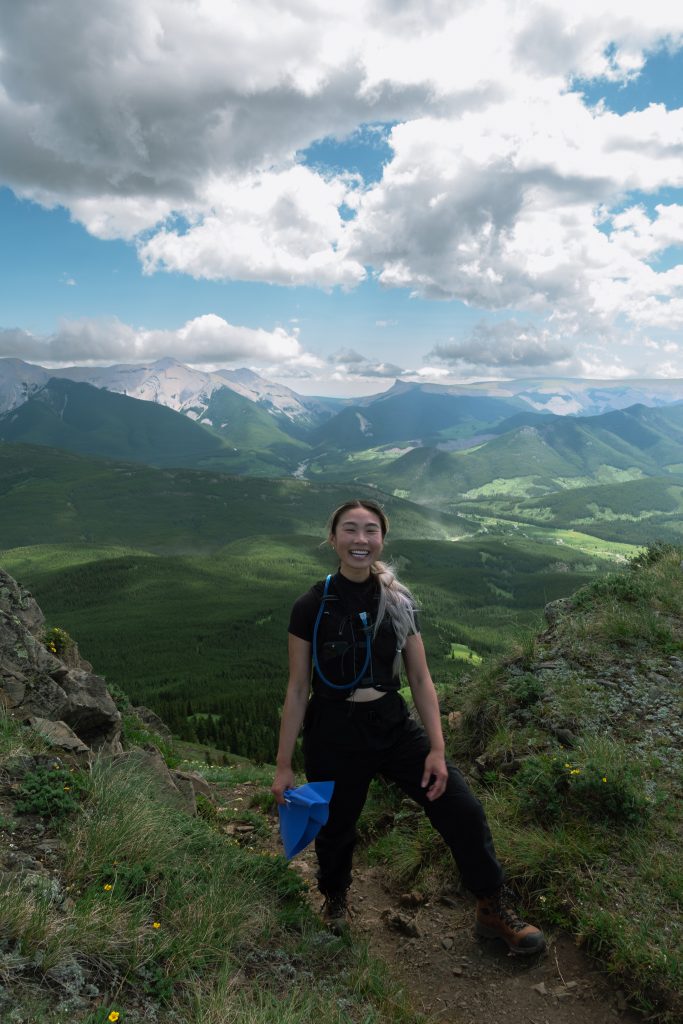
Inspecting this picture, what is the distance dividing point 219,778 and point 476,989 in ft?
27.2

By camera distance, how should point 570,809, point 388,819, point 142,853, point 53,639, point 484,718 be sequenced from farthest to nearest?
point 53,639 → point 484,718 → point 388,819 → point 570,809 → point 142,853

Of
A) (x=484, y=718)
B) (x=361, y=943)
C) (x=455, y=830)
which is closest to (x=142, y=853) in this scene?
(x=361, y=943)

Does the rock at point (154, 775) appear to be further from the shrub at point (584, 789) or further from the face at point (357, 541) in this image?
the shrub at point (584, 789)

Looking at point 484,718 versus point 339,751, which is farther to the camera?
point 484,718

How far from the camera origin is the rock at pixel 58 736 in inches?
238

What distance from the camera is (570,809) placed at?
5.89m

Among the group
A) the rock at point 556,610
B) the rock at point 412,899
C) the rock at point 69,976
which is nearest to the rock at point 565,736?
the rock at point 412,899

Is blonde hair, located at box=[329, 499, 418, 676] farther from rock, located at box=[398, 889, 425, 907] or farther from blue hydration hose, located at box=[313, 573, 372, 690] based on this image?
rock, located at box=[398, 889, 425, 907]

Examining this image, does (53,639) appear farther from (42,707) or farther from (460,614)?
(460,614)

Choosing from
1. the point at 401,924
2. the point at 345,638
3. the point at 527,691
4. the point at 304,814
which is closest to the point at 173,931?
the point at 304,814

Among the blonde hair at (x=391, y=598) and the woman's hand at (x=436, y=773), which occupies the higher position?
the blonde hair at (x=391, y=598)

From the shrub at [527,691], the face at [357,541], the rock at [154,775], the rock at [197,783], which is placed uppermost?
the face at [357,541]

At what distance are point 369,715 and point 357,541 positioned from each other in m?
1.60

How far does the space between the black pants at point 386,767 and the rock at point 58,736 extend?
293cm
